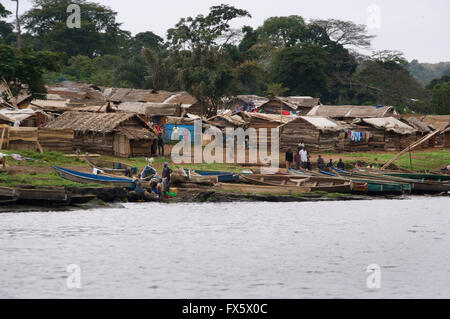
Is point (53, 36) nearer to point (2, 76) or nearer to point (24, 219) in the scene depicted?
point (2, 76)

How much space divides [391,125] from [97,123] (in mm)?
22240

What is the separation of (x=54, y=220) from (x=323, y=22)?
226 feet

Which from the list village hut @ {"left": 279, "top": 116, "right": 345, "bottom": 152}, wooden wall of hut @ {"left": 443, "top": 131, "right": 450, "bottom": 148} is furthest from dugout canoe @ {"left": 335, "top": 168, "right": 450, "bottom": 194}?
wooden wall of hut @ {"left": 443, "top": 131, "right": 450, "bottom": 148}

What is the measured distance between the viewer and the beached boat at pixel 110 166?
3180 cm

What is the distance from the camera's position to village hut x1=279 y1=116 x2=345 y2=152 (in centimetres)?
4803

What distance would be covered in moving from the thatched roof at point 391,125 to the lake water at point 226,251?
1920cm

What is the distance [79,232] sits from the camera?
2423 centimetres

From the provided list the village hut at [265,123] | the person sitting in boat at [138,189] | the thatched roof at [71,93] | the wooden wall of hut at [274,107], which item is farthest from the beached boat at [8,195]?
the wooden wall of hut at [274,107]

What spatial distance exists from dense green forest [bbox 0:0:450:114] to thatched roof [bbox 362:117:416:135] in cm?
1122

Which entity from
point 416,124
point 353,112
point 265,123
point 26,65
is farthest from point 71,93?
point 416,124

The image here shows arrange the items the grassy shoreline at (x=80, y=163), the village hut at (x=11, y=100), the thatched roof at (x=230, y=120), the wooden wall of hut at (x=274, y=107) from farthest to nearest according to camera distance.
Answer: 1. the wooden wall of hut at (x=274, y=107)
2. the thatched roof at (x=230, y=120)
3. the village hut at (x=11, y=100)
4. the grassy shoreline at (x=80, y=163)

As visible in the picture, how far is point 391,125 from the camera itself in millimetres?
50812

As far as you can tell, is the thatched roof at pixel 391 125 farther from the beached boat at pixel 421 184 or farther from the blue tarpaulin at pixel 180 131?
Result: the beached boat at pixel 421 184
